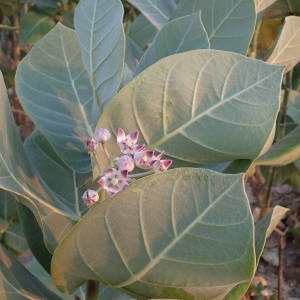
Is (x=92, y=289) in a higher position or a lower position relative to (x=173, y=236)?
lower

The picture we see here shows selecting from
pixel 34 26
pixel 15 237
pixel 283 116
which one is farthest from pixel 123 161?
pixel 34 26

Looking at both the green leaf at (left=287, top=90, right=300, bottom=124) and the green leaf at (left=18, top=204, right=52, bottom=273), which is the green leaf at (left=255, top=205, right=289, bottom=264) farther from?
the green leaf at (left=287, top=90, right=300, bottom=124)

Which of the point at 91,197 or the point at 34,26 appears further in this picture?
the point at 34,26

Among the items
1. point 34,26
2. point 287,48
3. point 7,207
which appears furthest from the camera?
point 34,26

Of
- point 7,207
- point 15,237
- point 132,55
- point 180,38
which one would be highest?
point 180,38

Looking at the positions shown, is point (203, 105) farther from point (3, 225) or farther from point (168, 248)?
point (3, 225)

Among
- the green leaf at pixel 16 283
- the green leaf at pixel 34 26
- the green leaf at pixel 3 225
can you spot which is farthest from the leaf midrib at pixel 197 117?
the green leaf at pixel 34 26

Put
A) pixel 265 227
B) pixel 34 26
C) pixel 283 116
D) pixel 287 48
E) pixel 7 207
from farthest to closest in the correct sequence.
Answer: pixel 34 26, pixel 283 116, pixel 7 207, pixel 287 48, pixel 265 227

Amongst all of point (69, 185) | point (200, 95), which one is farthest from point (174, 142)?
point (69, 185)
